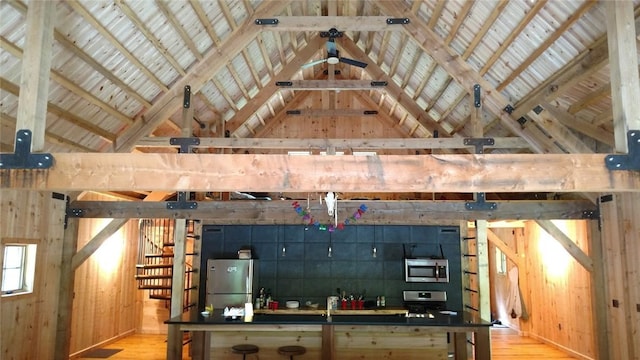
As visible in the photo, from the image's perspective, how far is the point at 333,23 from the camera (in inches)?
268

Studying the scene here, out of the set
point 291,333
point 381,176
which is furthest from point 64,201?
point 381,176

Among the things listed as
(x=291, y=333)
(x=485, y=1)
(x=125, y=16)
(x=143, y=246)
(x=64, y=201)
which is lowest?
(x=291, y=333)

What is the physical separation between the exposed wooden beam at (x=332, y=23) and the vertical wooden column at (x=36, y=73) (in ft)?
11.8

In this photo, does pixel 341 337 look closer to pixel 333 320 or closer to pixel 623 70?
pixel 333 320

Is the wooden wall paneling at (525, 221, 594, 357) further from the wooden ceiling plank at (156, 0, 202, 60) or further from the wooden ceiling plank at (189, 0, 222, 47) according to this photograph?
the wooden ceiling plank at (156, 0, 202, 60)

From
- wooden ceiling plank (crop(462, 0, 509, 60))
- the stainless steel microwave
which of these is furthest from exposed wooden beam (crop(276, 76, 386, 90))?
the stainless steel microwave

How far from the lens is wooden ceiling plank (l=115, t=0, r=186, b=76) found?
5336 millimetres

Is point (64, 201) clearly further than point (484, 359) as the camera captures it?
Yes

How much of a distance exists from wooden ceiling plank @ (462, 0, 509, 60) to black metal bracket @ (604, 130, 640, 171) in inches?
108

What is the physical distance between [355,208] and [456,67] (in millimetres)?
2667

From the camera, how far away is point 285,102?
10734 millimetres

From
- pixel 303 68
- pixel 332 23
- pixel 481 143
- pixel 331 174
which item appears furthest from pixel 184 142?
pixel 481 143

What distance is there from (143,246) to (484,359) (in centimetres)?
706

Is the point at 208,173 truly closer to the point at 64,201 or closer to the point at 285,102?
the point at 64,201
